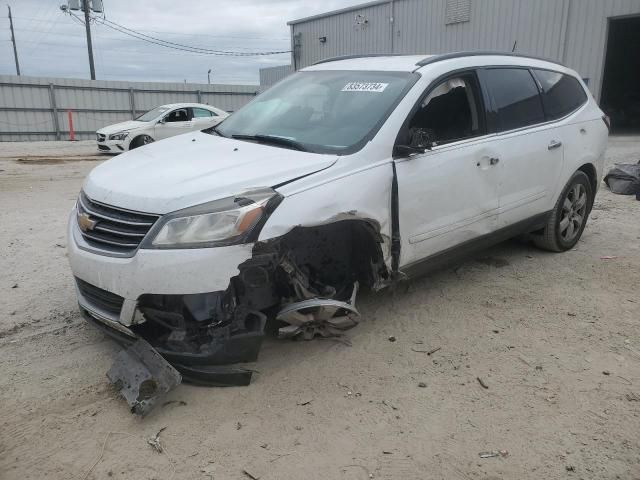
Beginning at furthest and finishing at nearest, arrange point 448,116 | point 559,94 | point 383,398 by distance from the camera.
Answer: point 559,94
point 448,116
point 383,398

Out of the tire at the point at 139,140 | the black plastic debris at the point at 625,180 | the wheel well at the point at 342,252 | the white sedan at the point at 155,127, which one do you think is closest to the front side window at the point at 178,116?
the white sedan at the point at 155,127

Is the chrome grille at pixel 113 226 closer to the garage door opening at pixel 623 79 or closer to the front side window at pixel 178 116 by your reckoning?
the front side window at pixel 178 116

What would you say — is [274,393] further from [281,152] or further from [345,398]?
[281,152]

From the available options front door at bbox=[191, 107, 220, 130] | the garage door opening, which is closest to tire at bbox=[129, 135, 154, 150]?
front door at bbox=[191, 107, 220, 130]

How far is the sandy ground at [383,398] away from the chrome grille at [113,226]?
0.79 m

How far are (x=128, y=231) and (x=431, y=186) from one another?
192 cm

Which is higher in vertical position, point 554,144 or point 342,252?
point 554,144

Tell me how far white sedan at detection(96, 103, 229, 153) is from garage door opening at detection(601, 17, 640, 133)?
1450 cm

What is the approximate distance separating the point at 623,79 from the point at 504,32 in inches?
310

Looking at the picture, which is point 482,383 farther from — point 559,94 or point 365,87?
point 559,94

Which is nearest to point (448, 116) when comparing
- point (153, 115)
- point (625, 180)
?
point (625, 180)

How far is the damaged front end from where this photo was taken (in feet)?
9.15

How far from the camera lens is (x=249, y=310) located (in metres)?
2.95

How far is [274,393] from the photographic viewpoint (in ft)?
9.49
